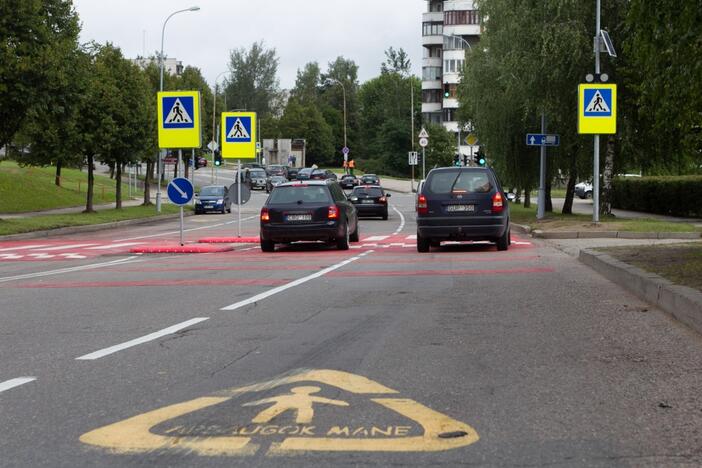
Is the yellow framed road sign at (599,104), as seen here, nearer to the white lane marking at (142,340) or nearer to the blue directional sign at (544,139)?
the blue directional sign at (544,139)

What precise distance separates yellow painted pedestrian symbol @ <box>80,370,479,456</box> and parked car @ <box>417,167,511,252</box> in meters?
14.0

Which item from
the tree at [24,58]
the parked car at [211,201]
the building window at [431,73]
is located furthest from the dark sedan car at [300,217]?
the building window at [431,73]

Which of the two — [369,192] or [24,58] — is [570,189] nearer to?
[369,192]

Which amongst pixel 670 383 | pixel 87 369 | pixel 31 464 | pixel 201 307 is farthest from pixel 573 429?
pixel 201 307

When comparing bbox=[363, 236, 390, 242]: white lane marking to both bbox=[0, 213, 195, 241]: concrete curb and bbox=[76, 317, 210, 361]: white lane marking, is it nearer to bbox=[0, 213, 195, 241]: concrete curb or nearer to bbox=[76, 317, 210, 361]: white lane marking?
bbox=[0, 213, 195, 241]: concrete curb

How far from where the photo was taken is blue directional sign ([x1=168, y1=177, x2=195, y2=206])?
22406mm

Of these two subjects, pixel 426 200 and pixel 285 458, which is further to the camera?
pixel 426 200

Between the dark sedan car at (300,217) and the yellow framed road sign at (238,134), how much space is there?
13.1 feet

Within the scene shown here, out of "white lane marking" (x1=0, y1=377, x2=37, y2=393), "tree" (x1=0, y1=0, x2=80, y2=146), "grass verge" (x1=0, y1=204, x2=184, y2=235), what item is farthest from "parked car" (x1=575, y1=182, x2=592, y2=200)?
"white lane marking" (x1=0, y1=377, x2=37, y2=393)

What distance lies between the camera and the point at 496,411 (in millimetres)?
5801

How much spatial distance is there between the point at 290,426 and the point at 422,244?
15.5 m

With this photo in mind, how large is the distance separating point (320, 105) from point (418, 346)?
161 meters

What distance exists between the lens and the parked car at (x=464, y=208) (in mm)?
20188

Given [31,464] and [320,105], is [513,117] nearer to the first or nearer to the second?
[31,464]
